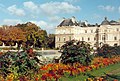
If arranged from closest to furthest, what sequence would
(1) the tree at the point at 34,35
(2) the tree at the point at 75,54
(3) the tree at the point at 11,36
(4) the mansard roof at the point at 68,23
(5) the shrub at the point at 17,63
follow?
1. (5) the shrub at the point at 17,63
2. (2) the tree at the point at 75,54
3. (3) the tree at the point at 11,36
4. (1) the tree at the point at 34,35
5. (4) the mansard roof at the point at 68,23

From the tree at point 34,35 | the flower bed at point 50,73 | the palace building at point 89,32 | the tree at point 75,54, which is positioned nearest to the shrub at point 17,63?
the flower bed at point 50,73

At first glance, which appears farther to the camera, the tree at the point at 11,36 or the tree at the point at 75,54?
the tree at the point at 11,36

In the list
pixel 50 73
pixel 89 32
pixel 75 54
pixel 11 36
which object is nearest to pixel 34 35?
pixel 11 36

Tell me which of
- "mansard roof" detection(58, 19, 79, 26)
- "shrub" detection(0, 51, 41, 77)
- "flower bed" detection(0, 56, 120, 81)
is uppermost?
"mansard roof" detection(58, 19, 79, 26)

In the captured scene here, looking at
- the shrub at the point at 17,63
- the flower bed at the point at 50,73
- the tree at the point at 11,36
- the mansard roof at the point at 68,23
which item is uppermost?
the mansard roof at the point at 68,23

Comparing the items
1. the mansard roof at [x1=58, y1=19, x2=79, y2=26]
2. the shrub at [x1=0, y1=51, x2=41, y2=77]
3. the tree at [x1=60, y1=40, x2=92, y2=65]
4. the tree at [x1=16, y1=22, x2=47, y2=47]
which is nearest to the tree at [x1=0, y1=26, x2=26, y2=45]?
the tree at [x1=16, y1=22, x2=47, y2=47]

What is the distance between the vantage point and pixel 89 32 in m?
83.1

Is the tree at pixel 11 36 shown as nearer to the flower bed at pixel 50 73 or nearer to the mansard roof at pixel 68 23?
the mansard roof at pixel 68 23

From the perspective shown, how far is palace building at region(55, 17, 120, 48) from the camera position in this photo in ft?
260

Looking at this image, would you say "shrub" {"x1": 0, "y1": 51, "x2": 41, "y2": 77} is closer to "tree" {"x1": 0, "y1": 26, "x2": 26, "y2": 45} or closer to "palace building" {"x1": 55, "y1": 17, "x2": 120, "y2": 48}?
"tree" {"x1": 0, "y1": 26, "x2": 26, "y2": 45}

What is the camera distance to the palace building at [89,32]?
79312 millimetres

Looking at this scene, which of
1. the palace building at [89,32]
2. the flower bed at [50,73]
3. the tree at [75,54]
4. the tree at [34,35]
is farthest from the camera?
the palace building at [89,32]

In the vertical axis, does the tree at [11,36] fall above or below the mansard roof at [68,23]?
below

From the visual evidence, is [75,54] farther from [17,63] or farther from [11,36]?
[11,36]
